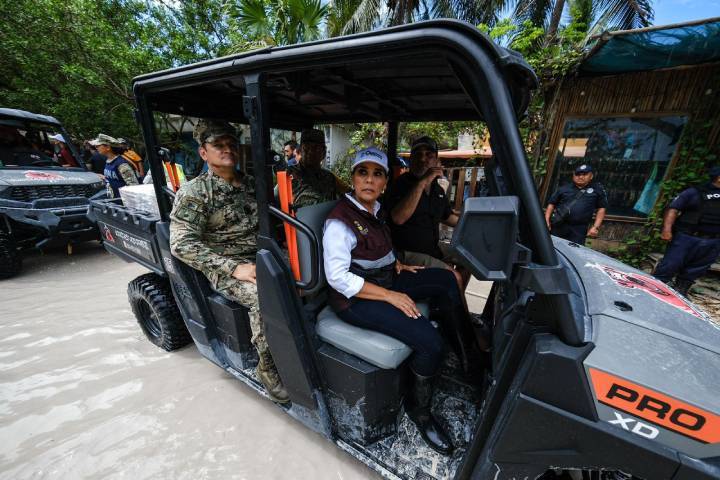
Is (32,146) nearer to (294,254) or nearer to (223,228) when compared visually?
(223,228)

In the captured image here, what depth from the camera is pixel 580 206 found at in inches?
163

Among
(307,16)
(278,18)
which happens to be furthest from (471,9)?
(278,18)

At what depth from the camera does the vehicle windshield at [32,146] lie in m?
5.09

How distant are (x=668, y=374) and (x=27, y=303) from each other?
6.01 meters

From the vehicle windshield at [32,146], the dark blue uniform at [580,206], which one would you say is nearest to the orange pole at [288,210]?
the dark blue uniform at [580,206]

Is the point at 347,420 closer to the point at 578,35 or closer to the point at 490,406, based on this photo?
the point at 490,406

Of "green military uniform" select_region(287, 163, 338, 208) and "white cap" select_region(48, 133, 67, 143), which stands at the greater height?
"white cap" select_region(48, 133, 67, 143)

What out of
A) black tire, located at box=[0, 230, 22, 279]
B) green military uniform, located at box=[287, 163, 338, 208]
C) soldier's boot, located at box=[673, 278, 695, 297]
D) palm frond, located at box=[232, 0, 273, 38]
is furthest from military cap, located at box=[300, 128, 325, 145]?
palm frond, located at box=[232, 0, 273, 38]

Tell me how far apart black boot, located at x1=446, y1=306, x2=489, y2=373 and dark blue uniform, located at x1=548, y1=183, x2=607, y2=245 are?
10.2 feet

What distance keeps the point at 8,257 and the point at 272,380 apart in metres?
5.35

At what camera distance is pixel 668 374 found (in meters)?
0.93

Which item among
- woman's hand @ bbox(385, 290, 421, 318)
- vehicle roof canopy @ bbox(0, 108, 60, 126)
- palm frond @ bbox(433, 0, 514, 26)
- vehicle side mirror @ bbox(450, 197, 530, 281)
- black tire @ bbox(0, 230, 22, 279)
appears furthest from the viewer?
palm frond @ bbox(433, 0, 514, 26)

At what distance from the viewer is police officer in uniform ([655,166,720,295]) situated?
371 centimetres

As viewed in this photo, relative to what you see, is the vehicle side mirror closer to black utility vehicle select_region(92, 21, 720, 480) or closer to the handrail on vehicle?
black utility vehicle select_region(92, 21, 720, 480)
